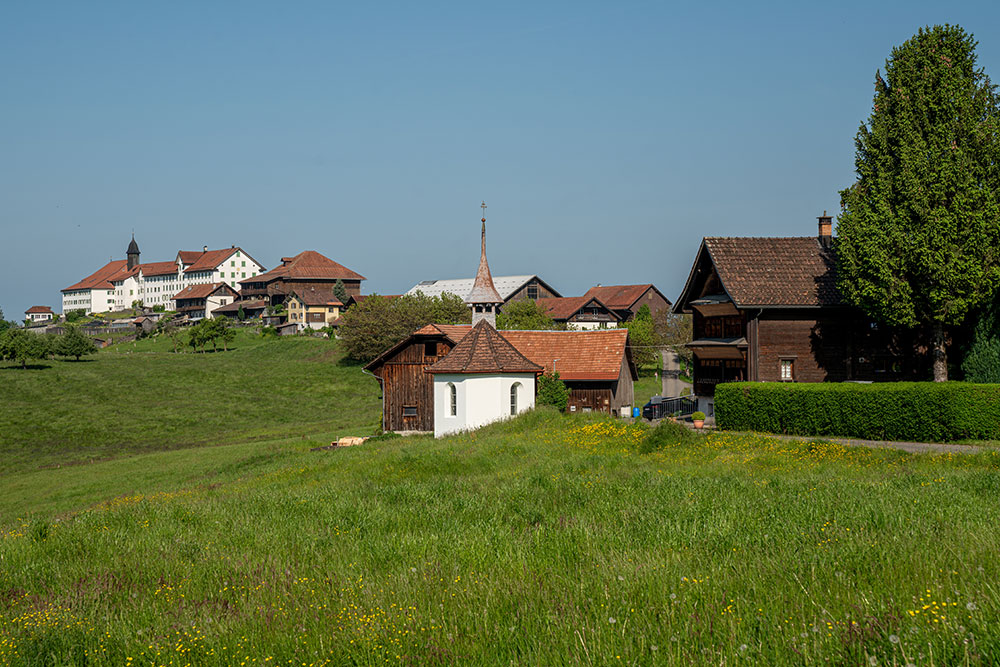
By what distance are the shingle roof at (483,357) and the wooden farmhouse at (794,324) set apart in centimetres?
999

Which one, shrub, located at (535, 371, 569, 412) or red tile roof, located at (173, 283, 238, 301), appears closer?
shrub, located at (535, 371, 569, 412)

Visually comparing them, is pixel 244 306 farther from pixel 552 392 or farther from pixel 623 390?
pixel 552 392

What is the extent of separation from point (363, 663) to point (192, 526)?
8.92 metres

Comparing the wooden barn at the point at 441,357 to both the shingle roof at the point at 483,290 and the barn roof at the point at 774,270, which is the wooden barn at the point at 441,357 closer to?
the shingle roof at the point at 483,290

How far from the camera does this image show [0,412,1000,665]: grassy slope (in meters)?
6.54

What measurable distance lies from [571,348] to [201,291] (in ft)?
430

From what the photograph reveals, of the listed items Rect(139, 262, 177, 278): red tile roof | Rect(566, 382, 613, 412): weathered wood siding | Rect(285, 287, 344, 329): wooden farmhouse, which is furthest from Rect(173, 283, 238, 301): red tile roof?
Rect(566, 382, 613, 412): weathered wood siding

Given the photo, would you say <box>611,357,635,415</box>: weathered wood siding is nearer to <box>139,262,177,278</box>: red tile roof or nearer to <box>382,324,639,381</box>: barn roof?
<box>382,324,639,381</box>: barn roof

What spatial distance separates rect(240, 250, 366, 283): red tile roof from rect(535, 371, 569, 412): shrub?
367 feet

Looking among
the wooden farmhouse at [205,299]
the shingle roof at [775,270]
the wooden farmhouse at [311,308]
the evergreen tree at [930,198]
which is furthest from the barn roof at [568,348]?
the wooden farmhouse at [205,299]

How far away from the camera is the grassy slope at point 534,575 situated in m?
6.54

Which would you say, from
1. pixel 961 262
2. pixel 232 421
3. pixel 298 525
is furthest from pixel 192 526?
pixel 232 421

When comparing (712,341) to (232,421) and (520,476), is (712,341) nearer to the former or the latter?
(520,476)

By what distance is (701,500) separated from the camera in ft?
45.5
